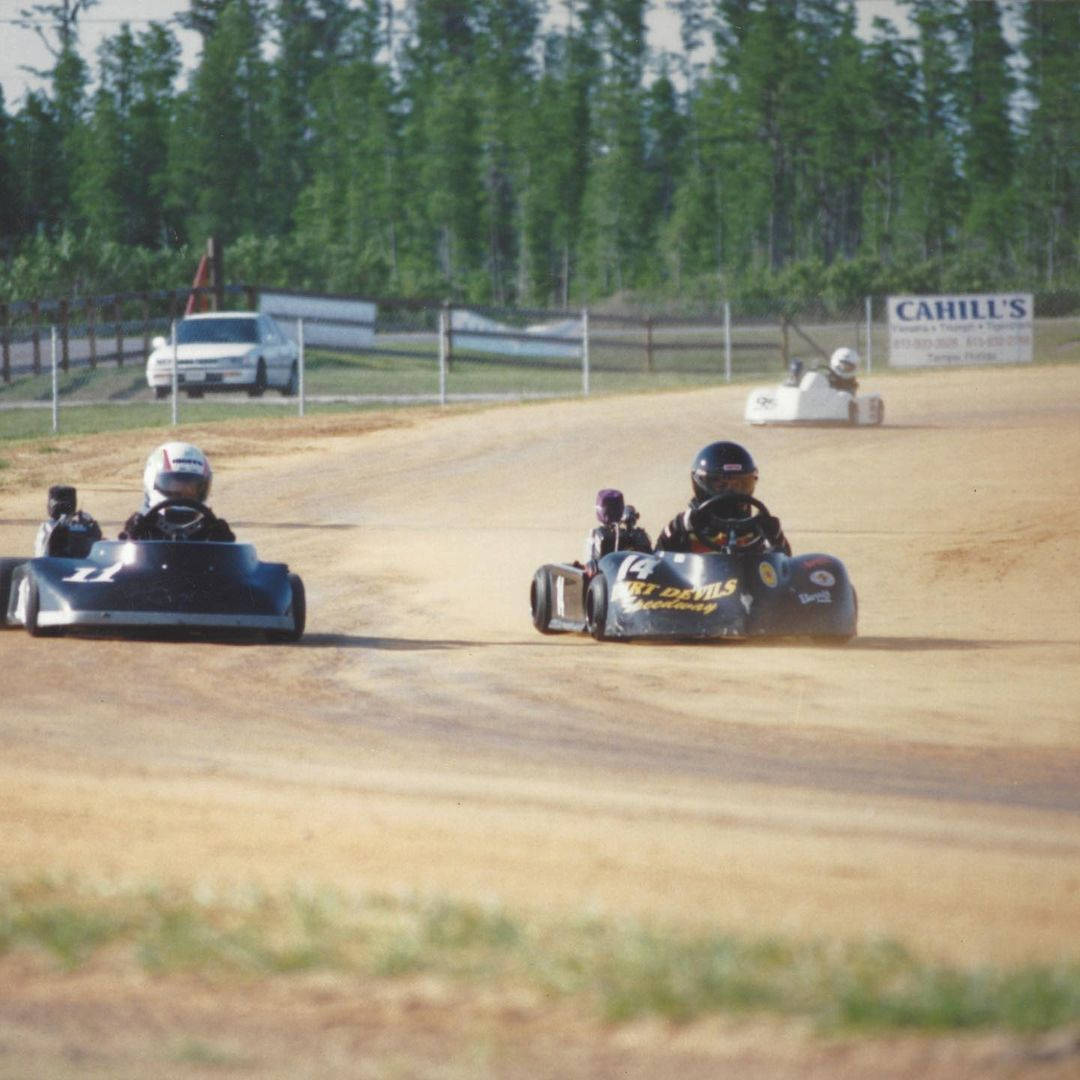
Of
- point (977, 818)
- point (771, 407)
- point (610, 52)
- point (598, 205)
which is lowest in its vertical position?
point (977, 818)

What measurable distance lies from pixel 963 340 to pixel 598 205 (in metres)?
57.0

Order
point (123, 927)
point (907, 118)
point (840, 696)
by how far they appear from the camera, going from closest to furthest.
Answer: point (123, 927) → point (840, 696) → point (907, 118)

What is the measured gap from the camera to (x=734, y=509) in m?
14.0

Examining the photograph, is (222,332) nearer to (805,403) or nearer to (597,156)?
(805,403)

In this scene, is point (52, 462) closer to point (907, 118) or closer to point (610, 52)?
point (907, 118)

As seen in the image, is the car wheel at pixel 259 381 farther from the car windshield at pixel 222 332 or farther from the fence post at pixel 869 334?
the fence post at pixel 869 334

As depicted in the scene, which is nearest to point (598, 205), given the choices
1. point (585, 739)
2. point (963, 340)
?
point (963, 340)

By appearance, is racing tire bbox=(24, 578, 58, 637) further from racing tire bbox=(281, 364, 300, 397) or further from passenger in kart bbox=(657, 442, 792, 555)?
racing tire bbox=(281, 364, 300, 397)

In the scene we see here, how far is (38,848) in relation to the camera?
7.03m

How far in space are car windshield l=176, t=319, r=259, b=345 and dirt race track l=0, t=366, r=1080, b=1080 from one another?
1788 centimetres

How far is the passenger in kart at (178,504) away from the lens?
1364 cm

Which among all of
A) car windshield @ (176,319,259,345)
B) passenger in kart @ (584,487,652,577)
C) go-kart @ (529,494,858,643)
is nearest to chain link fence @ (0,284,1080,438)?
car windshield @ (176,319,259,345)

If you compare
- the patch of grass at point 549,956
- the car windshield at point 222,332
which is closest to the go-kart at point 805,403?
the car windshield at point 222,332

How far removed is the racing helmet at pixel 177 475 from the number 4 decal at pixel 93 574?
913mm
